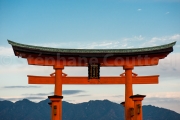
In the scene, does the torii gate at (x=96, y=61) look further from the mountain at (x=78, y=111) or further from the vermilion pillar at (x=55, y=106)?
the mountain at (x=78, y=111)

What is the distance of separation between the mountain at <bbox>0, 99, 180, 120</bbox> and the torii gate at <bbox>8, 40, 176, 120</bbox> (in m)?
143

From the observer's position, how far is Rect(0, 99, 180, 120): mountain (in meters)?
164

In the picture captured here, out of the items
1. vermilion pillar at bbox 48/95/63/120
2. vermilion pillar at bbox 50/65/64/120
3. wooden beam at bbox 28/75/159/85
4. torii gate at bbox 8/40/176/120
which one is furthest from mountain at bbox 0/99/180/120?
vermilion pillar at bbox 48/95/63/120

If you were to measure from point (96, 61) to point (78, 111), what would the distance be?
162 m

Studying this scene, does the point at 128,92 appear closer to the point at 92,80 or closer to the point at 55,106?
the point at 92,80

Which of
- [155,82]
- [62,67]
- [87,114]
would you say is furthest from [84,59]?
[87,114]

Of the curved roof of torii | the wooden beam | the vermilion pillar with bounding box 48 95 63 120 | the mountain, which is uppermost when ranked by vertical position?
the curved roof of torii

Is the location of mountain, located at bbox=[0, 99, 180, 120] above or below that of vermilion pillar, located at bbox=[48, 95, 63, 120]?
below

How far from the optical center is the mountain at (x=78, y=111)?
164375mm

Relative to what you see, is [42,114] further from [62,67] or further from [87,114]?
[62,67]

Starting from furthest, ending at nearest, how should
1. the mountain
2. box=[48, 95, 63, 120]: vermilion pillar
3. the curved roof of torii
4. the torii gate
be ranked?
the mountain < the torii gate < the curved roof of torii < box=[48, 95, 63, 120]: vermilion pillar

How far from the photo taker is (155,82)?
1805cm

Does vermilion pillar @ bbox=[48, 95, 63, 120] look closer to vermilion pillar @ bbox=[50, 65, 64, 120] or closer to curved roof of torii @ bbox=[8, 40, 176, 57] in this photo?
vermilion pillar @ bbox=[50, 65, 64, 120]

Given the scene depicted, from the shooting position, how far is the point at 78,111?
17675 centimetres
